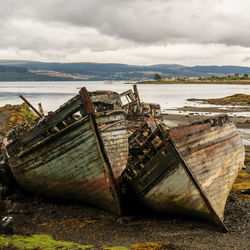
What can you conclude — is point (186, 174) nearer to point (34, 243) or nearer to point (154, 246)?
point (154, 246)

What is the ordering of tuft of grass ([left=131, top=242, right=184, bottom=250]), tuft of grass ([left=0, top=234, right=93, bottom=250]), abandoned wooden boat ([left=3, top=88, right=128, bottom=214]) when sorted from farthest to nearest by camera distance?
abandoned wooden boat ([left=3, top=88, right=128, bottom=214]), tuft of grass ([left=0, top=234, right=93, bottom=250]), tuft of grass ([left=131, top=242, right=184, bottom=250])

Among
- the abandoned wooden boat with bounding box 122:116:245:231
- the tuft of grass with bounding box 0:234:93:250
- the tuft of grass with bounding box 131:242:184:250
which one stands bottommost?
the tuft of grass with bounding box 0:234:93:250

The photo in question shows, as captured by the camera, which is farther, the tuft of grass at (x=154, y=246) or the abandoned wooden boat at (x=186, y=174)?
the abandoned wooden boat at (x=186, y=174)

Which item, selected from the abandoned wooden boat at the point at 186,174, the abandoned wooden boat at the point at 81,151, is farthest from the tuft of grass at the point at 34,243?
the abandoned wooden boat at the point at 186,174

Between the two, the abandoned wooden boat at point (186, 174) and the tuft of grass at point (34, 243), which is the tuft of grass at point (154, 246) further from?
the abandoned wooden boat at point (186, 174)

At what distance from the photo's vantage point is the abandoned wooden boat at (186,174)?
361 inches

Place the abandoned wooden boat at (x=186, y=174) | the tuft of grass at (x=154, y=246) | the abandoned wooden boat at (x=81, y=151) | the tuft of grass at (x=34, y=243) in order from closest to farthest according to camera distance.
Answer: the tuft of grass at (x=154, y=246), the tuft of grass at (x=34, y=243), the abandoned wooden boat at (x=186, y=174), the abandoned wooden boat at (x=81, y=151)

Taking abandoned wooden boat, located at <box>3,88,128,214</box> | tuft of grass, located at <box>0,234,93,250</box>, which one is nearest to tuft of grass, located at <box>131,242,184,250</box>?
tuft of grass, located at <box>0,234,93,250</box>

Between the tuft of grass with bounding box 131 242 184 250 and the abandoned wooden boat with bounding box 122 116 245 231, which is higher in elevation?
the abandoned wooden boat with bounding box 122 116 245 231

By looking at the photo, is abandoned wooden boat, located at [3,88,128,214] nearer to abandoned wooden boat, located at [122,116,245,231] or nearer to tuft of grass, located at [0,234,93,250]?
abandoned wooden boat, located at [122,116,245,231]

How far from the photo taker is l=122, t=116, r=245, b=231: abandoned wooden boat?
9.17m

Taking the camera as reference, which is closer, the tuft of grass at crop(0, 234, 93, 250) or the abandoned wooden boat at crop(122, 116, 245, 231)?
the tuft of grass at crop(0, 234, 93, 250)

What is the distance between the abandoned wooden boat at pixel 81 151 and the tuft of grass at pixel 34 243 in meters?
2.58

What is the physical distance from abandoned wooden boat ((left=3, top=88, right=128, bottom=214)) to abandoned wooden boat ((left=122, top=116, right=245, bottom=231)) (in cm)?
106
